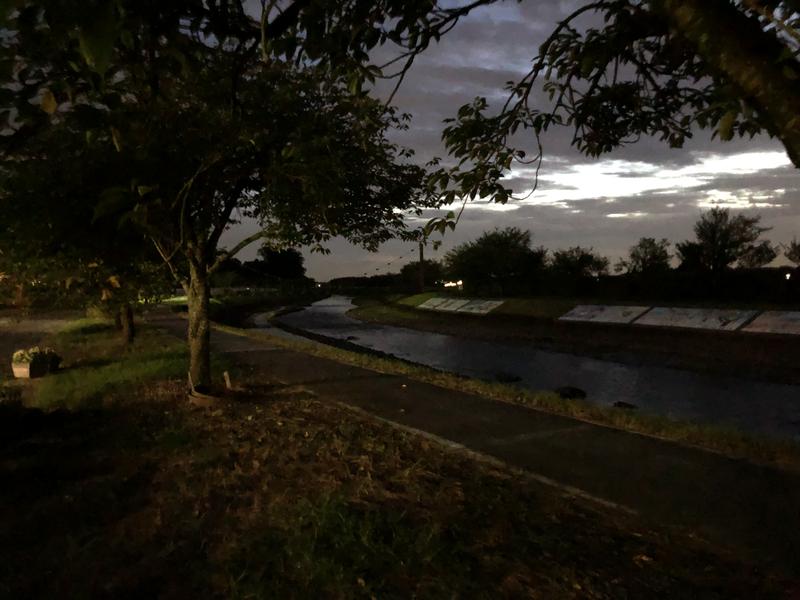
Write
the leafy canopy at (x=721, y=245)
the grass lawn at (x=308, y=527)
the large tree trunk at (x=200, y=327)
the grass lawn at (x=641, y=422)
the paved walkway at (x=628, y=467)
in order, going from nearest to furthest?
the grass lawn at (x=308, y=527)
the paved walkway at (x=628, y=467)
the grass lawn at (x=641, y=422)
the large tree trunk at (x=200, y=327)
the leafy canopy at (x=721, y=245)

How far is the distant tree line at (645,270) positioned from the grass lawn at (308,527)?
22364 millimetres

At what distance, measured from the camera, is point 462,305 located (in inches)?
1428

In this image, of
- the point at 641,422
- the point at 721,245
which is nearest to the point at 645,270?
the point at 721,245

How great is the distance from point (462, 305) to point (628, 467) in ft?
99.5

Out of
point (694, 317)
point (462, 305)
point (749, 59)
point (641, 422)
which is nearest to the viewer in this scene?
point (749, 59)

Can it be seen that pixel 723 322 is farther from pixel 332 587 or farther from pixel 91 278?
pixel 332 587

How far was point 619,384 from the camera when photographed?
606 inches

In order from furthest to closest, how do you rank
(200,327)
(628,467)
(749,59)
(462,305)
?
(462,305) < (200,327) < (628,467) < (749,59)

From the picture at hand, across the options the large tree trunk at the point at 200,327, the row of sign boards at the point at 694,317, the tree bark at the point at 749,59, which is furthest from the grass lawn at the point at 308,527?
the row of sign boards at the point at 694,317

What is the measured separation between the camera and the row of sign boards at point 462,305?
33.2 m

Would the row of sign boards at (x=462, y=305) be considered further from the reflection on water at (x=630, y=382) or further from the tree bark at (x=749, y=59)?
the tree bark at (x=749, y=59)

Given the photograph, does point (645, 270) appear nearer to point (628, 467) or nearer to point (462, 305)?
point (462, 305)

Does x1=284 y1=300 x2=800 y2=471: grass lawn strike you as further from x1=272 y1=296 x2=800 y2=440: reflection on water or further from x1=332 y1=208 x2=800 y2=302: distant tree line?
x1=332 y1=208 x2=800 y2=302: distant tree line

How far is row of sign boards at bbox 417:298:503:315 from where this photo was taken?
109 feet
